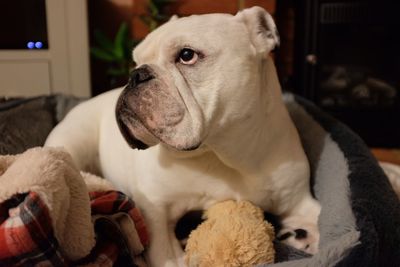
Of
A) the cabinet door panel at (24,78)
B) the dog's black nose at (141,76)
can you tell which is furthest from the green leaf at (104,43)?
the dog's black nose at (141,76)

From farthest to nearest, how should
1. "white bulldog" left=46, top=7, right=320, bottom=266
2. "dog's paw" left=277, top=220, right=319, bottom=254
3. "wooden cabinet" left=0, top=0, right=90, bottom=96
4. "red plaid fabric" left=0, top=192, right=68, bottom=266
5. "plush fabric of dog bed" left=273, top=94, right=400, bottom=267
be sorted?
1. "wooden cabinet" left=0, top=0, right=90, bottom=96
2. "dog's paw" left=277, top=220, right=319, bottom=254
3. "white bulldog" left=46, top=7, right=320, bottom=266
4. "plush fabric of dog bed" left=273, top=94, right=400, bottom=267
5. "red plaid fabric" left=0, top=192, right=68, bottom=266

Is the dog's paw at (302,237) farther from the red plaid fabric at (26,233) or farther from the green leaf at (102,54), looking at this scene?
the green leaf at (102,54)

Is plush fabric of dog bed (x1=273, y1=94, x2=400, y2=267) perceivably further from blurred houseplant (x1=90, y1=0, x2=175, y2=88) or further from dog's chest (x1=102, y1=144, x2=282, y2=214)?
blurred houseplant (x1=90, y1=0, x2=175, y2=88)

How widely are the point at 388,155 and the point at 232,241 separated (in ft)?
5.74

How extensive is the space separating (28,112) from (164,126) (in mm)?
777

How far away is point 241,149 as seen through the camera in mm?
876

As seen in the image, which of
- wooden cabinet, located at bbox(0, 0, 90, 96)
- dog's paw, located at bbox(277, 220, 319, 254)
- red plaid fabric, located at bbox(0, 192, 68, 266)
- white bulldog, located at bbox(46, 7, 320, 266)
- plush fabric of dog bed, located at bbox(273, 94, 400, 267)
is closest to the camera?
red plaid fabric, located at bbox(0, 192, 68, 266)

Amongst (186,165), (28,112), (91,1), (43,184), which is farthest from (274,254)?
(91,1)

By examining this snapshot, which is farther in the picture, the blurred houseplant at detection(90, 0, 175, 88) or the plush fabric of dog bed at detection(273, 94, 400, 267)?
the blurred houseplant at detection(90, 0, 175, 88)

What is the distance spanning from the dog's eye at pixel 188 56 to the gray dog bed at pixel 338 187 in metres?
0.38

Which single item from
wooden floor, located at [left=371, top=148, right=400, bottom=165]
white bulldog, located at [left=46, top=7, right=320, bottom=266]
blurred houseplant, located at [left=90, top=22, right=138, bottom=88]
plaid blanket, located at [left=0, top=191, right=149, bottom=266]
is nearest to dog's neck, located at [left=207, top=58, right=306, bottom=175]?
white bulldog, located at [left=46, top=7, right=320, bottom=266]

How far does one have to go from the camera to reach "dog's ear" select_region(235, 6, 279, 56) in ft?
2.84

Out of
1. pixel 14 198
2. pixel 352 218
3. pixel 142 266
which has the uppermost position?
pixel 14 198

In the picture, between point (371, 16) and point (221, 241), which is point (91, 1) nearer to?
point (371, 16)
